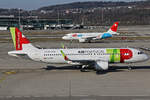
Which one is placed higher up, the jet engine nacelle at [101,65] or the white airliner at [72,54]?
the white airliner at [72,54]

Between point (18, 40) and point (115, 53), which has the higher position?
point (18, 40)

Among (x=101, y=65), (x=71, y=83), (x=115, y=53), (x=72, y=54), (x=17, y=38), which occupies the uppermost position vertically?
(x=17, y=38)

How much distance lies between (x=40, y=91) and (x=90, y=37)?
172 ft

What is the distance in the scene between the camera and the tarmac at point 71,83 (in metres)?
25.2

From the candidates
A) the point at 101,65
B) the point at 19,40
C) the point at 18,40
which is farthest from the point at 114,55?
the point at 18,40

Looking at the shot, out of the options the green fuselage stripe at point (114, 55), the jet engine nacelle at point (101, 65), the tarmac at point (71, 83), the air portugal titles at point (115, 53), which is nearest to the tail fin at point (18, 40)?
the tarmac at point (71, 83)

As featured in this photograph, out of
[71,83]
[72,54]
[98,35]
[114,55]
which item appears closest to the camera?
[71,83]

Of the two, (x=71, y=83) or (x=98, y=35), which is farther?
(x=98, y=35)

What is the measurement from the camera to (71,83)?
30.1m

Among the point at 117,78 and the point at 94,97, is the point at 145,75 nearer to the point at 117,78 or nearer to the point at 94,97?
the point at 117,78

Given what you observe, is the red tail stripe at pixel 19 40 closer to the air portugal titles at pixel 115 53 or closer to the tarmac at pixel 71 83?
the tarmac at pixel 71 83

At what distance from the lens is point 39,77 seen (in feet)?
110

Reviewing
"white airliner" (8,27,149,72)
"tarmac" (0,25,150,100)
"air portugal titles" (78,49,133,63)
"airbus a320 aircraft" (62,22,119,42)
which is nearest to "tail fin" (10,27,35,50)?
"white airliner" (8,27,149,72)

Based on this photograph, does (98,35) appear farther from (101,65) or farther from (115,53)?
(101,65)
